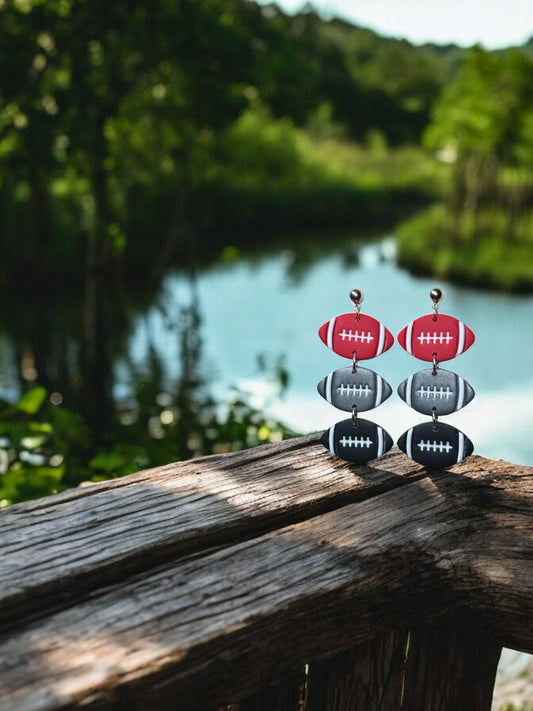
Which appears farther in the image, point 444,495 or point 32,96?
point 32,96

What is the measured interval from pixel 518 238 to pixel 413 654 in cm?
2167

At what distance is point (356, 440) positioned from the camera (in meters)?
1.44

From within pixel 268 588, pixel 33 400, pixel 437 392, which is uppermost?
pixel 437 392

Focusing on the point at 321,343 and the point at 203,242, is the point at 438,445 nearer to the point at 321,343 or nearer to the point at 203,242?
the point at 321,343

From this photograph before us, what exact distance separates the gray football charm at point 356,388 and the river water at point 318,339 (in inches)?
92.5

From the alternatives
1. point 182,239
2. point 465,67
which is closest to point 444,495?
point 182,239

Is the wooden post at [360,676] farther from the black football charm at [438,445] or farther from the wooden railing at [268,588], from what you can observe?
the black football charm at [438,445]

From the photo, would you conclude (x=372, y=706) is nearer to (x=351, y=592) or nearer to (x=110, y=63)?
(x=351, y=592)

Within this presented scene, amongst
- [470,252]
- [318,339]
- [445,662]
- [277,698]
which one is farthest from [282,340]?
[277,698]

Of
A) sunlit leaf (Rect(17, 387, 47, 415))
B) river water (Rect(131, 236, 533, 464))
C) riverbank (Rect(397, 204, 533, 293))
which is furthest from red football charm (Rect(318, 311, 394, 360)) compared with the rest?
riverbank (Rect(397, 204, 533, 293))

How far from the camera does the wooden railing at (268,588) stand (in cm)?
93

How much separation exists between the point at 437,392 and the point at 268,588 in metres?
0.59

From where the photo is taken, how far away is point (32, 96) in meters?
6.40

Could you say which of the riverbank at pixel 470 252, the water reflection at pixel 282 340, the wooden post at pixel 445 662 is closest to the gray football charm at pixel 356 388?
the wooden post at pixel 445 662
